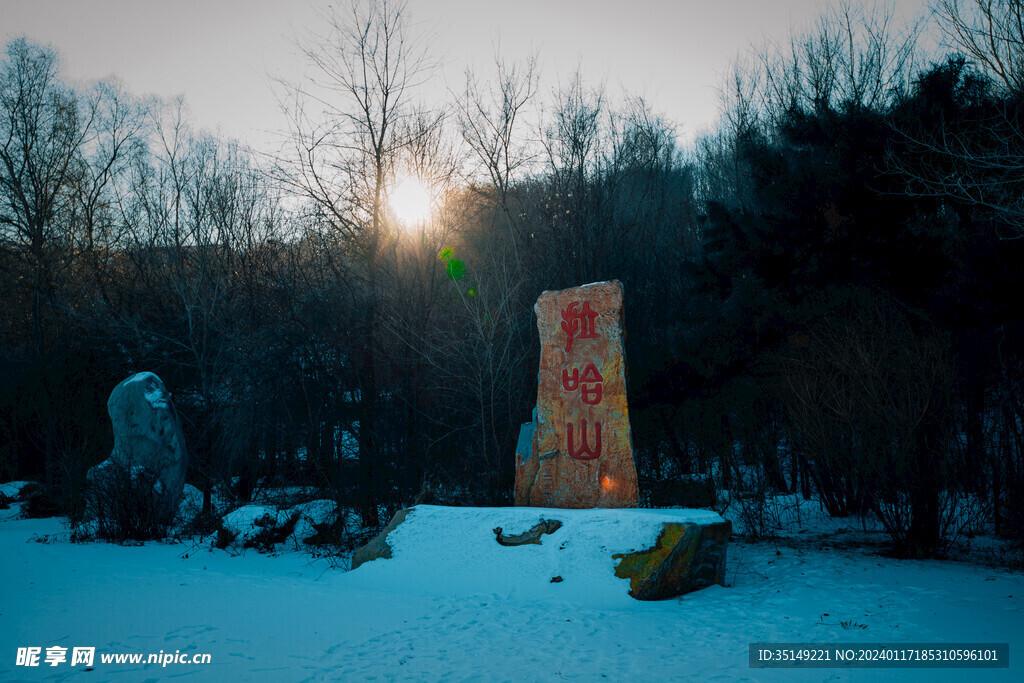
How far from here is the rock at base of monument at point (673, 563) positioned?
20.2 feet

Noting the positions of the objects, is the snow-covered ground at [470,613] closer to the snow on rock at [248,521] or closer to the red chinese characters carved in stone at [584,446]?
the snow on rock at [248,521]

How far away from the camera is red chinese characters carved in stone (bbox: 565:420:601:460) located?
25.1 feet

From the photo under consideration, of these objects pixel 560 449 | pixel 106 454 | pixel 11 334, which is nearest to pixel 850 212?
pixel 560 449

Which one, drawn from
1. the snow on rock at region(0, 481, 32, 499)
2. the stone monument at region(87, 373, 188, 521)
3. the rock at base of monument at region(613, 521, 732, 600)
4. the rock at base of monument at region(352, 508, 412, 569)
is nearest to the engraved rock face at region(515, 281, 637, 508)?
the rock at base of monument at region(613, 521, 732, 600)

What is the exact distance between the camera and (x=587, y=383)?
306 inches

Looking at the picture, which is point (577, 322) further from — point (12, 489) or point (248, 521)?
point (12, 489)

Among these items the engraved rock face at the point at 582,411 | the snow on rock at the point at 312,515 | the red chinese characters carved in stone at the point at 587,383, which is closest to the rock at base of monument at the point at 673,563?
the engraved rock face at the point at 582,411

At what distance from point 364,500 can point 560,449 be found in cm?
432

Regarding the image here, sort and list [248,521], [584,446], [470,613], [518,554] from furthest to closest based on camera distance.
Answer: [248,521] < [584,446] < [518,554] < [470,613]

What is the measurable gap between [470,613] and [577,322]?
3595mm

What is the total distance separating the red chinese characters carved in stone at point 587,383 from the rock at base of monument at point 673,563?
185 centimetres

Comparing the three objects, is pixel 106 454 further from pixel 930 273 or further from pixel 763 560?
Answer: pixel 930 273

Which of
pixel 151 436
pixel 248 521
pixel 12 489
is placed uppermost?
pixel 151 436

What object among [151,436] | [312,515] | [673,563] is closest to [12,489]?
[151,436]
